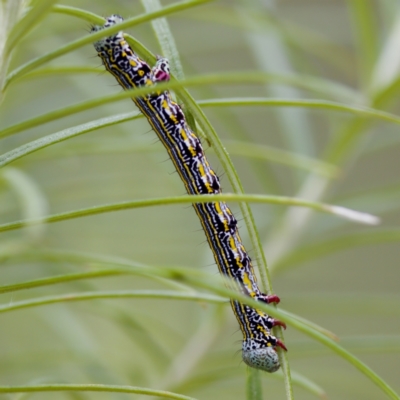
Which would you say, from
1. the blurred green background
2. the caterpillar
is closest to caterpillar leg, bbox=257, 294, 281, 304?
the caterpillar

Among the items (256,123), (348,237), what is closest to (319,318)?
(256,123)

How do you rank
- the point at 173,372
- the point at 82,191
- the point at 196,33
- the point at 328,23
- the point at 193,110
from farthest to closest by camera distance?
the point at 328,23 < the point at 196,33 < the point at 82,191 < the point at 173,372 < the point at 193,110

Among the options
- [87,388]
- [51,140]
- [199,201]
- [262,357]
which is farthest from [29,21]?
[262,357]

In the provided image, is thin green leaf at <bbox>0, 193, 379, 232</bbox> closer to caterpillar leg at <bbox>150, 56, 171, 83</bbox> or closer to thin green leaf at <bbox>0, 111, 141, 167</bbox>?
thin green leaf at <bbox>0, 111, 141, 167</bbox>

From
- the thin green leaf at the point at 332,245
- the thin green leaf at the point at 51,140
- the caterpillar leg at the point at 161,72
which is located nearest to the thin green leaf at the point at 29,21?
the thin green leaf at the point at 51,140

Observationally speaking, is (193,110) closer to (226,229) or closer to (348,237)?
(226,229)

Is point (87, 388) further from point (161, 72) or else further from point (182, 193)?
point (182, 193)

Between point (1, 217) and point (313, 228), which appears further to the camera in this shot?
point (313, 228)

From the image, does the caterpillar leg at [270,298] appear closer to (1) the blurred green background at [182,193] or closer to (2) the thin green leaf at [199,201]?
(2) the thin green leaf at [199,201]
